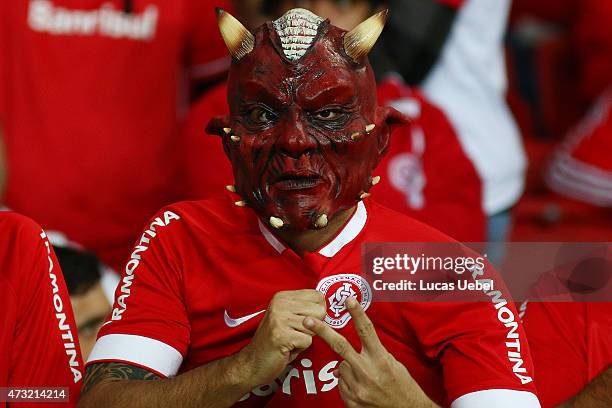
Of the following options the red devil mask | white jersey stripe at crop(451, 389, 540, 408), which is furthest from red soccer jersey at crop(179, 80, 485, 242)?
white jersey stripe at crop(451, 389, 540, 408)

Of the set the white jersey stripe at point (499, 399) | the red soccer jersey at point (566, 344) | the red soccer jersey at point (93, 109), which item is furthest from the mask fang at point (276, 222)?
the red soccer jersey at point (93, 109)

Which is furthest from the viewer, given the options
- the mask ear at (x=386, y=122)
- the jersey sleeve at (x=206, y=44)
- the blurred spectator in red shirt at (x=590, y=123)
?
the blurred spectator in red shirt at (x=590, y=123)

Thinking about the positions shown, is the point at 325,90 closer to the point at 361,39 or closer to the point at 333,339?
the point at 361,39

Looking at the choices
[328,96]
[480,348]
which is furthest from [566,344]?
[328,96]

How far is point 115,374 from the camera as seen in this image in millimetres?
2045

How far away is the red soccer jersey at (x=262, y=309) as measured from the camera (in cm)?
204

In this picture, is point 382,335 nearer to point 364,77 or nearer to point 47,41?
point 364,77

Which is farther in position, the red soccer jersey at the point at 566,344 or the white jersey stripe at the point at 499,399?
the red soccer jersey at the point at 566,344

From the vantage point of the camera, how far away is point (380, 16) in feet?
6.82

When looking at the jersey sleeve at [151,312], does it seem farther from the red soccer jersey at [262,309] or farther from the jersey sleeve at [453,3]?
the jersey sleeve at [453,3]

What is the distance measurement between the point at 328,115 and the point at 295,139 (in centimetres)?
8

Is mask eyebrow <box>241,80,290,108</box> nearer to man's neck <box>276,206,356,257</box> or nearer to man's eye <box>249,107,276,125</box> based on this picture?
man's eye <box>249,107,276,125</box>

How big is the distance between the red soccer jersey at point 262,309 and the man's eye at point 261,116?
0.78 feet

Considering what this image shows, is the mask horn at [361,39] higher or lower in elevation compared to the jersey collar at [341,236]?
higher
